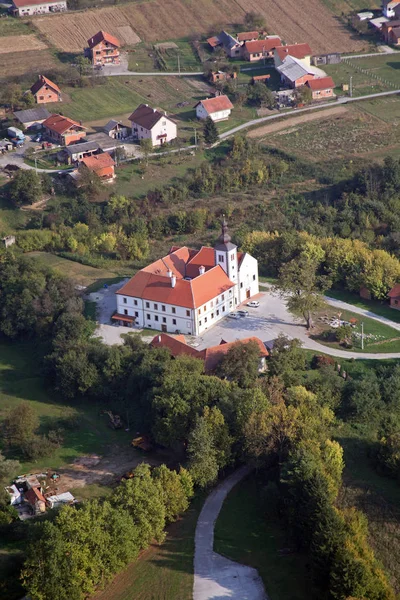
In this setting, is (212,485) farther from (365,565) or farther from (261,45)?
(261,45)

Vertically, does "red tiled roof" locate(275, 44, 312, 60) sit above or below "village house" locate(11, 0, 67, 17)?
below

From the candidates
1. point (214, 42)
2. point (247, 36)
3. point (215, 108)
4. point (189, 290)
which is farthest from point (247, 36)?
point (189, 290)

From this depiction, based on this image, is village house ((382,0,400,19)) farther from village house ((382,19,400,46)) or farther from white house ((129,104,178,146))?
white house ((129,104,178,146))

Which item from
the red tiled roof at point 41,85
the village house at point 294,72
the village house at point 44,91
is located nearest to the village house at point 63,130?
the village house at point 44,91

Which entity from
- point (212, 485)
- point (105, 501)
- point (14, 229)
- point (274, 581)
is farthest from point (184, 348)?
point (14, 229)

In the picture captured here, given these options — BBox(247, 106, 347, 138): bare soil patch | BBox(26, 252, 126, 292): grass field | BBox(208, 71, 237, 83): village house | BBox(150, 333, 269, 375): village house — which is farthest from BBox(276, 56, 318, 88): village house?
BBox(150, 333, 269, 375): village house

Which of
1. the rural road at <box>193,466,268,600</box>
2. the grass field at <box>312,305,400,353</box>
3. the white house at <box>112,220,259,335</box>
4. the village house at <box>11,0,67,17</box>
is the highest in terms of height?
the village house at <box>11,0,67,17</box>
